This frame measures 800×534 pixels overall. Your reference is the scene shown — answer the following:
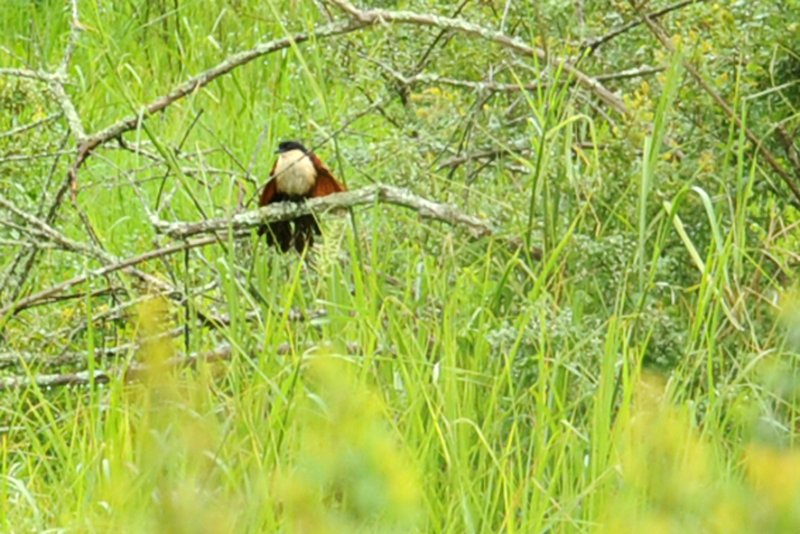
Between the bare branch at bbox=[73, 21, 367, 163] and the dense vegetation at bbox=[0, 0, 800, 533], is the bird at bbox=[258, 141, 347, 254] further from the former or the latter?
the bare branch at bbox=[73, 21, 367, 163]

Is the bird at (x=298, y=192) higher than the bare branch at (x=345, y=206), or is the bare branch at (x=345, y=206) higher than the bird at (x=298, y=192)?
the bare branch at (x=345, y=206)

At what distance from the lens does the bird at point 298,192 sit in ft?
11.6

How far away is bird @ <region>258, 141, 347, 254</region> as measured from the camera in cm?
353

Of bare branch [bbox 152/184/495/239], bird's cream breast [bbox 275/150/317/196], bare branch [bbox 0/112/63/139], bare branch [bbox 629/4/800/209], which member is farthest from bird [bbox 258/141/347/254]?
bare branch [bbox 629/4/800/209]

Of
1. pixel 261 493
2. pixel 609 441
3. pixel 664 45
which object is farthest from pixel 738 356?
pixel 261 493

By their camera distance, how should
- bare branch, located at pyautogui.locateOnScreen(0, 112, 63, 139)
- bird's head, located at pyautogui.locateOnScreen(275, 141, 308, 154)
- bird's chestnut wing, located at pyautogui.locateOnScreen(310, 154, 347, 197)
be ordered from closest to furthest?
bare branch, located at pyautogui.locateOnScreen(0, 112, 63, 139) < bird's chestnut wing, located at pyautogui.locateOnScreen(310, 154, 347, 197) < bird's head, located at pyautogui.locateOnScreen(275, 141, 308, 154)

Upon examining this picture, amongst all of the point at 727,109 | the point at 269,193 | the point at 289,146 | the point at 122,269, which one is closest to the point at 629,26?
the point at 727,109

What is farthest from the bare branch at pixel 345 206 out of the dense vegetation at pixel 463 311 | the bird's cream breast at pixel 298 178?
the bird's cream breast at pixel 298 178

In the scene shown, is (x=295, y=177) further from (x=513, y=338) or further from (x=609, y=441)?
(x=609, y=441)

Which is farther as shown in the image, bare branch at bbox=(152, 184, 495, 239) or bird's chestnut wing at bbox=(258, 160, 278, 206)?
bird's chestnut wing at bbox=(258, 160, 278, 206)

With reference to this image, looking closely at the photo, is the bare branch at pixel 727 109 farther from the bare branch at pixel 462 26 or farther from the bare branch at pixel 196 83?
the bare branch at pixel 196 83

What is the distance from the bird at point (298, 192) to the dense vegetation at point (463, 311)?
0.32ft

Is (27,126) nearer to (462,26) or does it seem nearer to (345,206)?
(345,206)

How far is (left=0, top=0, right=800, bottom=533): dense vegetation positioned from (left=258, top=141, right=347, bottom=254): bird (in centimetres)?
10
